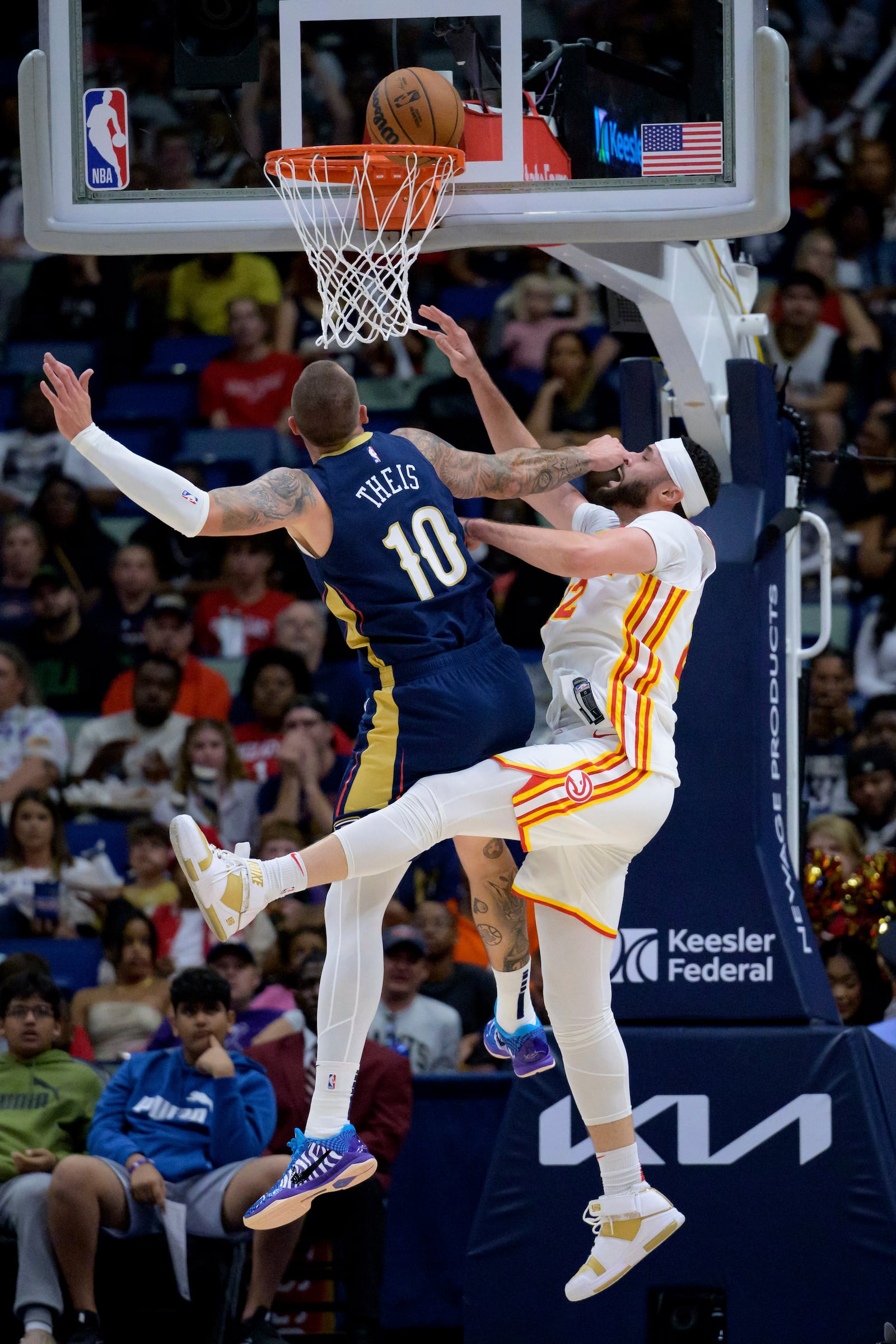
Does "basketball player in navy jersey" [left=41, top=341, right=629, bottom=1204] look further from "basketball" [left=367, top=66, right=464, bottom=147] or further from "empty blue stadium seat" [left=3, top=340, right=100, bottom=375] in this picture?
"empty blue stadium seat" [left=3, top=340, right=100, bottom=375]

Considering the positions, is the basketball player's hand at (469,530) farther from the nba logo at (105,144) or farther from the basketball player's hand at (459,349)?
the nba logo at (105,144)

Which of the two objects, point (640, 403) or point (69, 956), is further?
point (69, 956)

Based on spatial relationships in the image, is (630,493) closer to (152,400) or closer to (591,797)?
(591,797)

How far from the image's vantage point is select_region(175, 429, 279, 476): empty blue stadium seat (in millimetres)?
12539

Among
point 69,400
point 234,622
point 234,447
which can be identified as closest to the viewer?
point 69,400

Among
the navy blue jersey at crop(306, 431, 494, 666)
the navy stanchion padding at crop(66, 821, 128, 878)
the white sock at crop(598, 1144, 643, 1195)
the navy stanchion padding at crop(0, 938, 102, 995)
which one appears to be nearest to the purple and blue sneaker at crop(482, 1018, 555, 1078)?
the white sock at crop(598, 1144, 643, 1195)

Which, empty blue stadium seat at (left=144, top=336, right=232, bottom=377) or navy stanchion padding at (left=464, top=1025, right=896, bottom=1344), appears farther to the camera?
empty blue stadium seat at (left=144, top=336, right=232, bottom=377)

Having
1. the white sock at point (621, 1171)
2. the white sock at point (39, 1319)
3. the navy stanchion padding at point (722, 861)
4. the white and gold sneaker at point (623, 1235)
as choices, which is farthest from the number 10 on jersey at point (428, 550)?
the white sock at point (39, 1319)

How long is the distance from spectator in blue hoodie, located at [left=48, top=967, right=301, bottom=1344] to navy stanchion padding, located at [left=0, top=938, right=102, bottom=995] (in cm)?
160

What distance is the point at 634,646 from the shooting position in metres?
6.44

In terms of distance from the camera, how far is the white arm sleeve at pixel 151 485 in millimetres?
5738

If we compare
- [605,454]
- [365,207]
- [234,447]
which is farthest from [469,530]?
[234,447]

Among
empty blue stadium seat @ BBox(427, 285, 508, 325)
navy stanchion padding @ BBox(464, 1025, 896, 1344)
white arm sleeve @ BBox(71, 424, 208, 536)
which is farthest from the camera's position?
empty blue stadium seat @ BBox(427, 285, 508, 325)

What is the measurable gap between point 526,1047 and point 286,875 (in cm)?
131
